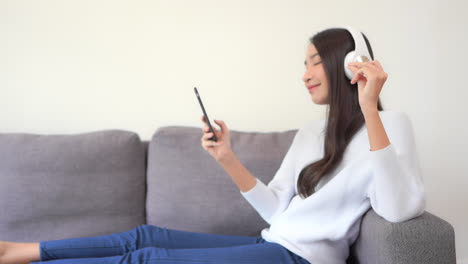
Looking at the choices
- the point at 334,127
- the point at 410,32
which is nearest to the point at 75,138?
the point at 334,127

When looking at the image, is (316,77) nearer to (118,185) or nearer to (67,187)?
(118,185)

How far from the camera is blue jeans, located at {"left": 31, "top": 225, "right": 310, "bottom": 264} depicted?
3.20 ft

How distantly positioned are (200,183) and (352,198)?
60 cm

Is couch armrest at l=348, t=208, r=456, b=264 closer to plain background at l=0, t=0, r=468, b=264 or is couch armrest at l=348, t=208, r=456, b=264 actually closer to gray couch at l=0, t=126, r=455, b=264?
gray couch at l=0, t=126, r=455, b=264

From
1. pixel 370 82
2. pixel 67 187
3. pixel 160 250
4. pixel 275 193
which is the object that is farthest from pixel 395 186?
pixel 67 187

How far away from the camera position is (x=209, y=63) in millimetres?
1745

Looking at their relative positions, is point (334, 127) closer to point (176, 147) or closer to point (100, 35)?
point (176, 147)

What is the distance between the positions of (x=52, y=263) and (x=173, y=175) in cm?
56

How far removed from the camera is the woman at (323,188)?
2.95ft

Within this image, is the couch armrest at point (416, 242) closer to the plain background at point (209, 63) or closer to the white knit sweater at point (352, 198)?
the white knit sweater at point (352, 198)

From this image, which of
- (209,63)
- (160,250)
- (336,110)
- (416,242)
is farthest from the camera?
(209,63)

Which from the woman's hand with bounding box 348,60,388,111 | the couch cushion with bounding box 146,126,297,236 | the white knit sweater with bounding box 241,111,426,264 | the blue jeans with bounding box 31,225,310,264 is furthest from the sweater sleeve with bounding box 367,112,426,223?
the couch cushion with bounding box 146,126,297,236

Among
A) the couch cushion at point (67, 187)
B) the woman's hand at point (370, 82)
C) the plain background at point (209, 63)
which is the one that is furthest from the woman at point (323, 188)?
the plain background at point (209, 63)

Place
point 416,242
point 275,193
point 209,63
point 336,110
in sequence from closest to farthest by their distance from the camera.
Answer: point 416,242 < point 336,110 < point 275,193 < point 209,63
